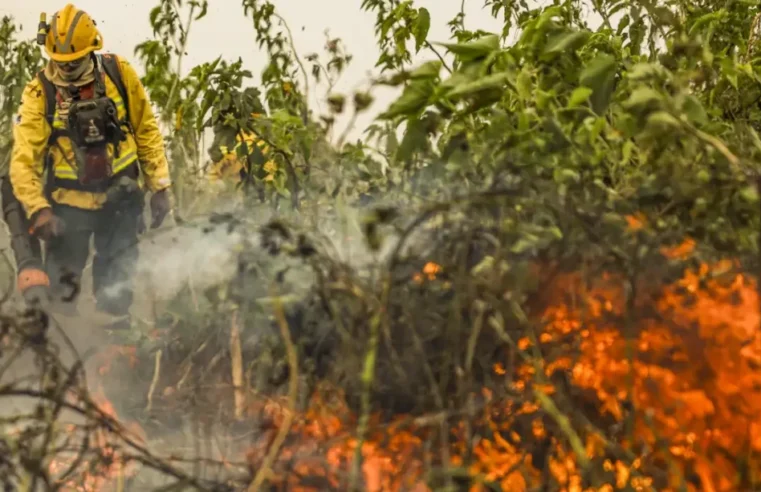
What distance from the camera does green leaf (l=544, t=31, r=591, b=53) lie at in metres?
0.74

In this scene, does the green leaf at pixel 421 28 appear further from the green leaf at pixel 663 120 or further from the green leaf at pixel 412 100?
the green leaf at pixel 663 120

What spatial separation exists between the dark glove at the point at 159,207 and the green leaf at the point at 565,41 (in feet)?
2.21

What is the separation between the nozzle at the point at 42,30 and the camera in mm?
1319

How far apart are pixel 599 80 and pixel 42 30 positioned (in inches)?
39.3

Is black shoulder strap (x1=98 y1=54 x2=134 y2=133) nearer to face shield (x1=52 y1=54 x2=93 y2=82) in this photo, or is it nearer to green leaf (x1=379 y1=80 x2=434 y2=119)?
face shield (x1=52 y1=54 x2=93 y2=82)

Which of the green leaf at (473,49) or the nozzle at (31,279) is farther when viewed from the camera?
the nozzle at (31,279)

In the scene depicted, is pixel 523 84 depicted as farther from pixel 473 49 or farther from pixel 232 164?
pixel 232 164

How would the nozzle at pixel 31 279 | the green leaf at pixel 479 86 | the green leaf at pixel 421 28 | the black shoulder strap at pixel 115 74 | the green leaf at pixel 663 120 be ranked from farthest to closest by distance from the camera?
the black shoulder strap at pixel 115 74
the green leaf at pixel 421 28
the nozzle at pixel 31 279
the green leaf at pixel 479 86
the green leaf at pixel 663 120


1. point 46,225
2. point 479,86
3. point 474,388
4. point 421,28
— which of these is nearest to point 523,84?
point 479,86

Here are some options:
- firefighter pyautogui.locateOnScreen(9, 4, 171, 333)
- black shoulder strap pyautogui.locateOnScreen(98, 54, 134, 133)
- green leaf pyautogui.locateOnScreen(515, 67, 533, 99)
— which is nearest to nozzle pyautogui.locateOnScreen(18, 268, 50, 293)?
firefighter pyautogui.locateOnScreen(9, 4, 171, 333)

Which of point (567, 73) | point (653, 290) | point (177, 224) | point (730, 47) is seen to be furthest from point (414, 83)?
point (730, 47)

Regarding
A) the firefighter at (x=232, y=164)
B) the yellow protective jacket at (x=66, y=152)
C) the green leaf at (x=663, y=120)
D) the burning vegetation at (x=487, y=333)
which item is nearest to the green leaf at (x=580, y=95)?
the burning vegetation at (x=487, y=333)

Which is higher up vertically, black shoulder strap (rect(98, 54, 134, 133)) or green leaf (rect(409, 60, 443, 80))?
black shoulder strap (rect(98, 54, 134, 133))

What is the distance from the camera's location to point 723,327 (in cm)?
59
